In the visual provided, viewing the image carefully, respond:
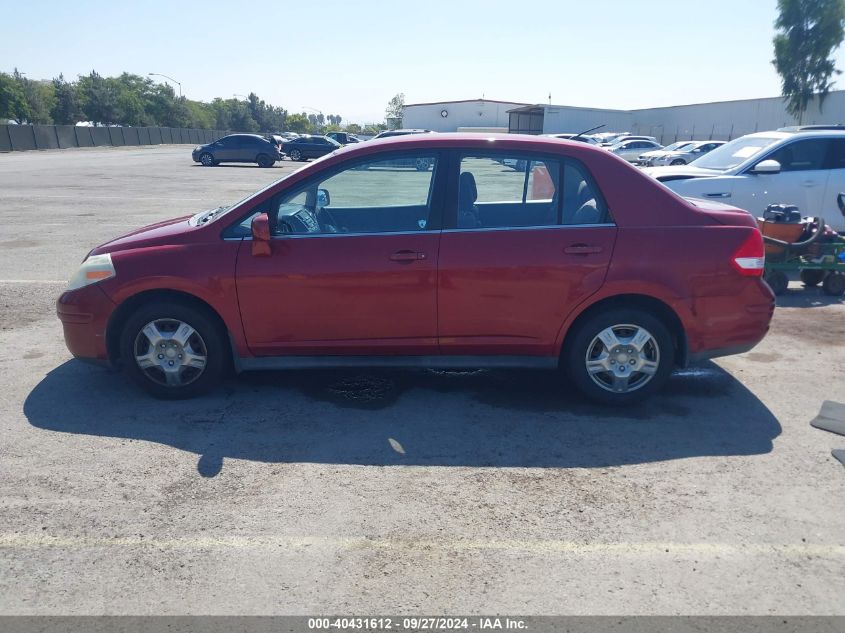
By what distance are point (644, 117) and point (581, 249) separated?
6740 cm

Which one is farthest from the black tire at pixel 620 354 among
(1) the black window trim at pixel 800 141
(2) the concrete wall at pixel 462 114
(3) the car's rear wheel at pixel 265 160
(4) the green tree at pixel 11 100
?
(4) the green tree at pixel 11 100

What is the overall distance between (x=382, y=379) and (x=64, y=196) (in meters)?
16.7

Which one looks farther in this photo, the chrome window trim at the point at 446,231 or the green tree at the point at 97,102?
the green tree at the point at 97,102

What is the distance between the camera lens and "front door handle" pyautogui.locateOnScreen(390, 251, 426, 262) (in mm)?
4688

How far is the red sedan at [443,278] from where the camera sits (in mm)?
4707

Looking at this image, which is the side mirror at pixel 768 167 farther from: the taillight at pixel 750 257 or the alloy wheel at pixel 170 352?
the alloy wheel at pixel 170 352

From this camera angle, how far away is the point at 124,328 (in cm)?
489

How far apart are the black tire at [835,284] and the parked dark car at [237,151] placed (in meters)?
32.0

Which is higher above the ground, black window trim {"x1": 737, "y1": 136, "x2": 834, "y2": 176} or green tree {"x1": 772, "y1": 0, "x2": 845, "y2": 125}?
green tree {"x1": 772, "y1": 0, "x2": 845, "y2": 125}

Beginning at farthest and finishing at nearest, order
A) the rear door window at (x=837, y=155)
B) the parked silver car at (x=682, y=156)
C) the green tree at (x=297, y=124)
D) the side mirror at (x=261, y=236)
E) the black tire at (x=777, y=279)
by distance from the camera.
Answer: the green tree at (x=297, y=124) < the parked silver car at (x=682, y=156) < the rear door window at (x=837, y=155) < the black tire at (x=777, y=279) < the side mirror at (x=261, y=236)

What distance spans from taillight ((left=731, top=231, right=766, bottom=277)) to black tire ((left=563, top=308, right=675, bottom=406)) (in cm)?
64

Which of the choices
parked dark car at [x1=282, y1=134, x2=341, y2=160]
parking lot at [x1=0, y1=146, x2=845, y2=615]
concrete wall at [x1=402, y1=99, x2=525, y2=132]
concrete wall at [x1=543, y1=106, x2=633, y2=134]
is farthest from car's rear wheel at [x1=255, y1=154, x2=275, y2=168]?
concrete wall at [x1=402, y1=99, x2=525, y2=132]

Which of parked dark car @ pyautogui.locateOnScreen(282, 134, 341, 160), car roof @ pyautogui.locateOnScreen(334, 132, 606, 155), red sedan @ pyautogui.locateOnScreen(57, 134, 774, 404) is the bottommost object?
parked dark car @ pyautogui.locateOnScreen(282, 134, 341, 160)

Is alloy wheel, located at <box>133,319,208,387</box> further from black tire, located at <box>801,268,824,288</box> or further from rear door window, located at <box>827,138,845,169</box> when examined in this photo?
rear door window, located at <box>827,138,845,169</box>
